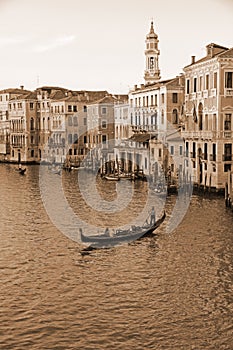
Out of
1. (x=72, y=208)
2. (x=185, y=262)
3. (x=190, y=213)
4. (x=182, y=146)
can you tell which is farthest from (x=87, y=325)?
(x=182, y=146)

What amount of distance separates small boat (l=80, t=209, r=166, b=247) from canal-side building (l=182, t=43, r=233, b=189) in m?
7.99

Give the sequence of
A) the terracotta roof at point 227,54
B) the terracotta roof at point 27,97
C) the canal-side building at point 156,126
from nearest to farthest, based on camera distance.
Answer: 1. the terracotta roof at point 227,54
2. the canal-side building at point 156,126
3. the terracotta roof at point 27,97

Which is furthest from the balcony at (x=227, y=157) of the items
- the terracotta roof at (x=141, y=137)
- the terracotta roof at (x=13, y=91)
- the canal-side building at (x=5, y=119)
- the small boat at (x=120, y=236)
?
the terracotta roof at (x=13, y=91)

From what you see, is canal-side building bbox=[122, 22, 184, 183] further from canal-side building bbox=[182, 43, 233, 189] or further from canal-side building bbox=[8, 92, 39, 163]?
canal-side building bbox=[8, 92, 39, 163]

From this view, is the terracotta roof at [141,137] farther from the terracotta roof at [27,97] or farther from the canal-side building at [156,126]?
the terracotta roof at [27,97]

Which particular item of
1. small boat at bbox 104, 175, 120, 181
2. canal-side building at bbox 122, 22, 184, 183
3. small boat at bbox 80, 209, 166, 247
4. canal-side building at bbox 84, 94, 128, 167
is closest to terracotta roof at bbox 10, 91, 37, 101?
canal-side building at bbox 84, 94, 128, 167

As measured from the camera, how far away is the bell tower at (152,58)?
3997 cm

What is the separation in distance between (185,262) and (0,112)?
130 feet

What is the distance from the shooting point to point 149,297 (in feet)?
34.7

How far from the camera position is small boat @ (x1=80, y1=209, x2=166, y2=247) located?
14.4 meters

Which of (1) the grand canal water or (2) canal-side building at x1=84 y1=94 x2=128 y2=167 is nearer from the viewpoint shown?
(1) the grand canal water

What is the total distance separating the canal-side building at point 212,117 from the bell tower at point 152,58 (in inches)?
612

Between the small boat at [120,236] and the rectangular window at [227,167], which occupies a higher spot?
the rectangular window at [227,167]

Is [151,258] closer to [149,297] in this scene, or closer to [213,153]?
[149,297]
